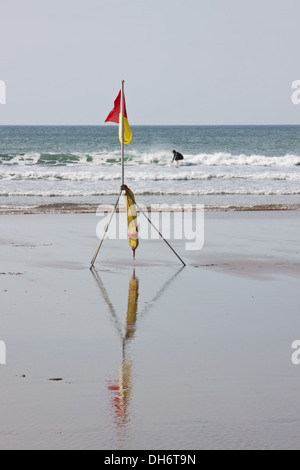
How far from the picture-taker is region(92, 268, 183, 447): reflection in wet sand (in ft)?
15.4

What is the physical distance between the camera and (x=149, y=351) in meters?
6.17

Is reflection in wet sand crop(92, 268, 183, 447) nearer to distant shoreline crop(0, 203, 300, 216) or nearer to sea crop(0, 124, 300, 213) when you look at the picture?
distant shoreline crop(0, 203, 300, 216)

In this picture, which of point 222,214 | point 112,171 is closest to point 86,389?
point 222,214

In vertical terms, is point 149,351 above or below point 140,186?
below

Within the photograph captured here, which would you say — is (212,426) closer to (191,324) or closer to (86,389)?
(86,389)

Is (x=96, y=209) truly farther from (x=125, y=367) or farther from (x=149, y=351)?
(x=125, y=367)

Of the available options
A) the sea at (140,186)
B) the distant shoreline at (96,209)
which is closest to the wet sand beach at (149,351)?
the distant shoreline at (96,209)

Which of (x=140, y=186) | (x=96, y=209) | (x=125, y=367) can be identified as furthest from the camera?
(x=140, y=186)

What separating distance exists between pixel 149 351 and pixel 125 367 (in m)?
0.48

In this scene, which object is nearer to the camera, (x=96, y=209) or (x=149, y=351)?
(x=149, y=351)

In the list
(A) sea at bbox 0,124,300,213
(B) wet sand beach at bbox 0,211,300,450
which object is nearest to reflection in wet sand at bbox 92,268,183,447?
(B) wet sand beach at bbox 0,211,300,450

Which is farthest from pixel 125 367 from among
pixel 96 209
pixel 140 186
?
pixel 140 186

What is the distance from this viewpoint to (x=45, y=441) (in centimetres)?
439

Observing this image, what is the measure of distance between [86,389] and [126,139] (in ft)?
16.2
